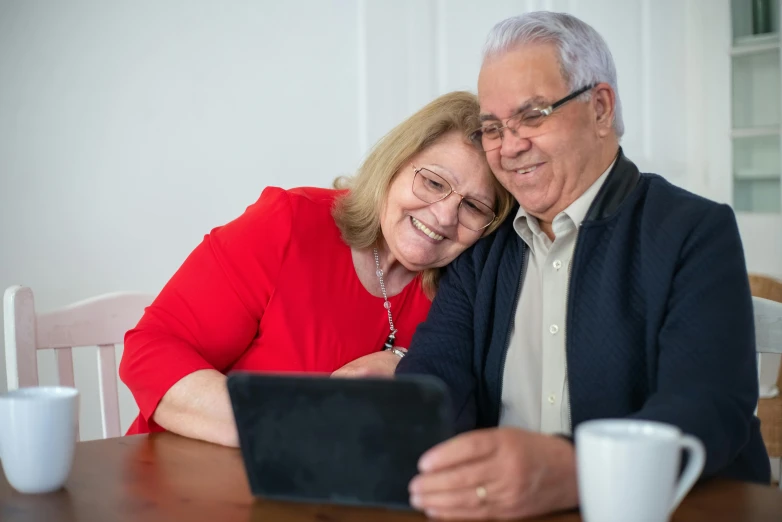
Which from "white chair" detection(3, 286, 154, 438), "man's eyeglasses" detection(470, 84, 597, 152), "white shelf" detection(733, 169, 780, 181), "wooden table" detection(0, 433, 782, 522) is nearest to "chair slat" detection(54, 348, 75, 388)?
"white chair" detection(3, 286, 154, 438)

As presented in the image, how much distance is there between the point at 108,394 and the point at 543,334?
87 cm

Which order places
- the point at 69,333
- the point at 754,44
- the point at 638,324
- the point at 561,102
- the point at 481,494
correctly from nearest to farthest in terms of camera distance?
the point at 481,494 → the point at 638,324 → the point at 561,102 → the point at 69,333 → the point at 754,44

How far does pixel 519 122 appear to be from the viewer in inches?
57.5

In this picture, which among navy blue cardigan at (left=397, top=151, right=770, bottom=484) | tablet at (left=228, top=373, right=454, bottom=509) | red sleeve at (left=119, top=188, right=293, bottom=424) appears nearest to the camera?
tablet at (left=228, top=373, right=454, bottom=509)

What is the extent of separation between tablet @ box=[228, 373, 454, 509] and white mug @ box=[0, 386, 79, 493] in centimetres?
23

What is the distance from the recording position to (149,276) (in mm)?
3021

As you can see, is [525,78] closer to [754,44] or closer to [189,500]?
[189,500]

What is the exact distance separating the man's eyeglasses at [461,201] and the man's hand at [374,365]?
0.97 ft

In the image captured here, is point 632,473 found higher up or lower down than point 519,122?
lower down

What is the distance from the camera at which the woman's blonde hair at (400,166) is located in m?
1.67

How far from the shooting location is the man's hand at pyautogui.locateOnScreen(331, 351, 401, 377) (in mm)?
1542

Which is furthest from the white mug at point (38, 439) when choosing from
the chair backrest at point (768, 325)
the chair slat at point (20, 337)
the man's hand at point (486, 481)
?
the chair backrest at point (768, 325)

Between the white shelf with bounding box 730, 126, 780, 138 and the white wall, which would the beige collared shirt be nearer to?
the white wall

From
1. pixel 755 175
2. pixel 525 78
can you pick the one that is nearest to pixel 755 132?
pixel 755 175
